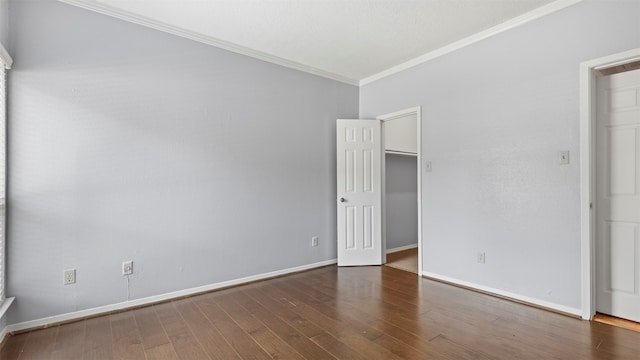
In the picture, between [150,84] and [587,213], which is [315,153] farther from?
[587,213]

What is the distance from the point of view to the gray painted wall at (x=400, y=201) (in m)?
4.91

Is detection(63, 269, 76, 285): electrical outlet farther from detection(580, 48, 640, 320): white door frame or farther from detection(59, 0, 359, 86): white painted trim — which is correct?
detection(580, 48, 640, 320): white door frame

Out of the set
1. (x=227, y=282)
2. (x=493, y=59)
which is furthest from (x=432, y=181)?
(x=227, y=282)

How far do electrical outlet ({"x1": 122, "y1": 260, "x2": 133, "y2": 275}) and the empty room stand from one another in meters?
0.01

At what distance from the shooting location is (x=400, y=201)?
5.07 m

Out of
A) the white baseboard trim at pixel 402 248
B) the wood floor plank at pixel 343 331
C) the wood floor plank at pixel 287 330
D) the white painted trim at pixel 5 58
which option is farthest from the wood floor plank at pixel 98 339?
the white baseboard trim at pixel 402 248

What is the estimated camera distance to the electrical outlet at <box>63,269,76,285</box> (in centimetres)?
249

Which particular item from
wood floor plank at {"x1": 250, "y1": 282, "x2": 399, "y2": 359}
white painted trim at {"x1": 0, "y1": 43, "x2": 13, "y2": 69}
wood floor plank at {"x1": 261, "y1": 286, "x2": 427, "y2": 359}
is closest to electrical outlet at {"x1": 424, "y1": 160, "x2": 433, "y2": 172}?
wood floor plank at {"x1": 261, "y1": 286, "x2": 427, "y2": 359}

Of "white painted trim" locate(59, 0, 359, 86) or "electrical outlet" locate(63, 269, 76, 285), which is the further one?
"white painted trim" locate(59, 0, 359, 86)

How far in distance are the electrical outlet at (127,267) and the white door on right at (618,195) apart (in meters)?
4.10

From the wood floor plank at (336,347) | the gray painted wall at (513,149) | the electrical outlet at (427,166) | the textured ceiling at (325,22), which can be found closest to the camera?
the wood floor plank at (336,347)

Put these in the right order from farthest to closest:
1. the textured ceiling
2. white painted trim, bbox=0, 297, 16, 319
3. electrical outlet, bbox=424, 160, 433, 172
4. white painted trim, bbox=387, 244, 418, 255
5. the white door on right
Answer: white painted trim, bbox=387, 244, 418, 255 < electrical outlet, bbox=424, 160, 433, 172 < the textured ceiling < the white door on right < white painted trim, bbox=0, 297, 16, 319

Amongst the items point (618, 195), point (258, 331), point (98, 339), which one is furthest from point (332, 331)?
point (618, 195)

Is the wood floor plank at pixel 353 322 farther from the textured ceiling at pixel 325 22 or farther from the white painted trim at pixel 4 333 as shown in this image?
the textured ceiling at pixel 325 22
